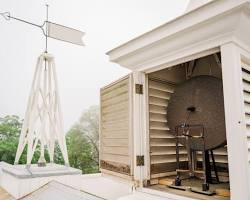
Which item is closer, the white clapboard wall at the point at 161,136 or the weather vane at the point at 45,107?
the white clapboard wall at the point at 161,136

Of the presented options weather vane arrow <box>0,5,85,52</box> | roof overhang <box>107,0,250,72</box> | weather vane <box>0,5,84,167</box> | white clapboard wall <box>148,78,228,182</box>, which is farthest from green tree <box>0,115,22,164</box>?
roof overhang <box>107,0,250,72</box>

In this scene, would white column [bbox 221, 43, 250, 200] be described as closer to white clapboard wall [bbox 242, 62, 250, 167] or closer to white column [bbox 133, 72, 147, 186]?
white clapboard wall [bbox 242, 62, 250, 167]

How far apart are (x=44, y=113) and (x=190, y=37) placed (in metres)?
2.87

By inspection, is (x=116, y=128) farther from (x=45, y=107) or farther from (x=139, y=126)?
(x=45, y=107)

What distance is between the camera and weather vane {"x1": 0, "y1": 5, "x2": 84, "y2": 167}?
157 inches

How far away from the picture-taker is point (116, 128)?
9.46 feet

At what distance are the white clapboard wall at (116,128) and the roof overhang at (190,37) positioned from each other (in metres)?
0.35

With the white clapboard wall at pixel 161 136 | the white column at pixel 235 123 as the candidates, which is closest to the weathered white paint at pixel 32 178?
the white clapboard wall at pixel 161 136

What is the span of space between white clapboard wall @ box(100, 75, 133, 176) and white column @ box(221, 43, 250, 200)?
1.10 m

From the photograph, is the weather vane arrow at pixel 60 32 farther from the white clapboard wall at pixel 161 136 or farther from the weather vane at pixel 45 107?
the white clapboard wall at pixel 161 136

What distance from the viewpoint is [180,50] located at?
2.15 metres

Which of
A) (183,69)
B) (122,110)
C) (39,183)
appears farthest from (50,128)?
(183,69)

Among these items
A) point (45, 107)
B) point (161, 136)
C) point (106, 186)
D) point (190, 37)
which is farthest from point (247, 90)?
point (45, 107)

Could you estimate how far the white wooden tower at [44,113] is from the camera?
3.98 meters
